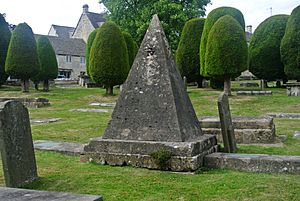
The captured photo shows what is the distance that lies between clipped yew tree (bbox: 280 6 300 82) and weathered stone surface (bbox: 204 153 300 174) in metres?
21.1

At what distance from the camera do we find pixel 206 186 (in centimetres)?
559

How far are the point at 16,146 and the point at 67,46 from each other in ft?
203

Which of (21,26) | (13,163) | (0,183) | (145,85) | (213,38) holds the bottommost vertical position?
(0,183)

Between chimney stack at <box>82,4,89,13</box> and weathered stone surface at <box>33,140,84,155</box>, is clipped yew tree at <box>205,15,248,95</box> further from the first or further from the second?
chimney stack at <box>82,4,89,13</box>

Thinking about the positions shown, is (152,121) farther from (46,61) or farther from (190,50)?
(46,61)

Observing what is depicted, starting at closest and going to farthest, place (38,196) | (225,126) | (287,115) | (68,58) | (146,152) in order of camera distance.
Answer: (38,196) → (146,152) → (225,126) → (287,115) → (68,58)

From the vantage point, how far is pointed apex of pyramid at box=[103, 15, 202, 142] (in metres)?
7.07

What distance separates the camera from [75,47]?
6738 centimetres

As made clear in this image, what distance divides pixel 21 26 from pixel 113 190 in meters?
29.0

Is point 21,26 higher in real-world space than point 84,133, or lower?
higher

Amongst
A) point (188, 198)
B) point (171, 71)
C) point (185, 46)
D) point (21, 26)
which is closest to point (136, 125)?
point (171, 71)

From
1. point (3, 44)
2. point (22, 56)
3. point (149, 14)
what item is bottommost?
point (22, 56)

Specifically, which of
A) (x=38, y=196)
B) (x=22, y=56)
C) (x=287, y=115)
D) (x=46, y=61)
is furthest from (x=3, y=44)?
(x=38, y=196)

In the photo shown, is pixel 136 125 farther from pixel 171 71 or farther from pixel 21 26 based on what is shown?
pixel 21 26
